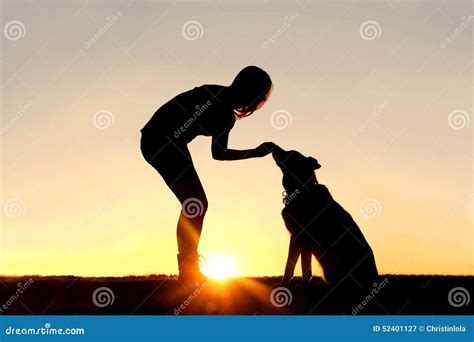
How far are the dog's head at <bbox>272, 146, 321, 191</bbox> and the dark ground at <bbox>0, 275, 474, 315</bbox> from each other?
958 millimetres

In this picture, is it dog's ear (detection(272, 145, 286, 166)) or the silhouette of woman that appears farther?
dog's ear (detection(272, 145, 286, 166))

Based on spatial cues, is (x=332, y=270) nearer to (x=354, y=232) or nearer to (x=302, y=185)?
(x=354, y=232)

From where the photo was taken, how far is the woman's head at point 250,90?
5.96 metres

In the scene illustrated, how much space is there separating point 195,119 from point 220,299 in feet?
5.52

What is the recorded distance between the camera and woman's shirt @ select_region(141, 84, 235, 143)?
5.99 meters

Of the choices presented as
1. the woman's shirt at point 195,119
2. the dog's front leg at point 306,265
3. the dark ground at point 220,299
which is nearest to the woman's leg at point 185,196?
the woman's shirt at point 195,119

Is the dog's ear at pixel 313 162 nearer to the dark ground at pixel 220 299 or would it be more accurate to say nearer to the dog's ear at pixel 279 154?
the dog's ear at pixel 279 154

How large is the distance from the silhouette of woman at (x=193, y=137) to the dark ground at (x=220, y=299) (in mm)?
350

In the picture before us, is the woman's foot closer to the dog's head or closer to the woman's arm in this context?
the woman's arm

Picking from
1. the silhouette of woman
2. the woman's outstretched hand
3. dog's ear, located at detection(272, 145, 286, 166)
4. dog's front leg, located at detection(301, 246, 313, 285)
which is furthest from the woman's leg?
dog's front leg, located at detection(301, 246, 313, 285)

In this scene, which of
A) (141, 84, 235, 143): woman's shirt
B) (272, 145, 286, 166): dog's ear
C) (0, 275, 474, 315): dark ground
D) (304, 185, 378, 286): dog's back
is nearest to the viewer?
(0, 275, 474, 315): dark ground

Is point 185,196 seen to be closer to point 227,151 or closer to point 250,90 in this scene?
point 227,151

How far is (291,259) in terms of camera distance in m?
5.95

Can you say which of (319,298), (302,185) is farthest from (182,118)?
(319,298)
